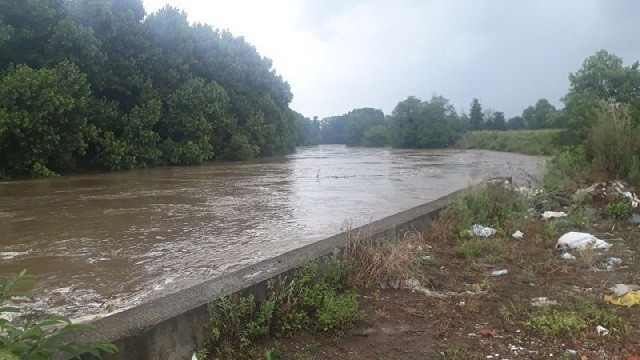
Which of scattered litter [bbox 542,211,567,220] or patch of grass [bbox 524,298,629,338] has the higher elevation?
patch of grass [bbox 524,298,629,338]

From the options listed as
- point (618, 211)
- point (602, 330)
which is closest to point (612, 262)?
point (602, 330)

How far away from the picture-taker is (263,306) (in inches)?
134

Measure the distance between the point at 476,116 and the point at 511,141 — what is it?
49.9m

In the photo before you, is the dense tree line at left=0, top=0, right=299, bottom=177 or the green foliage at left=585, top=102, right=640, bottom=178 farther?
the dense tree line at left=0, top=0, right=299, bottom=177

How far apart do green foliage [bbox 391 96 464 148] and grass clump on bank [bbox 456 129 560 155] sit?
7.78ft

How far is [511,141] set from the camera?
48875 mm

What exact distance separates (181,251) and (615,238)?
5.87m

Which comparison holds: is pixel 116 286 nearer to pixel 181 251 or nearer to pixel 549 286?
pixel 181 251

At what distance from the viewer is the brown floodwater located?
4.83 m

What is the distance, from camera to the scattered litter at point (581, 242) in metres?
5.80

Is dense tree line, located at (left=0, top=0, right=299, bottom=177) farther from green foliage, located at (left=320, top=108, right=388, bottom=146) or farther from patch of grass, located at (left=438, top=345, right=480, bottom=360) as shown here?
green foliage, located at (left=320, top=108, right=388, bottom=146)

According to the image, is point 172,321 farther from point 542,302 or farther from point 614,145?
point 614,145

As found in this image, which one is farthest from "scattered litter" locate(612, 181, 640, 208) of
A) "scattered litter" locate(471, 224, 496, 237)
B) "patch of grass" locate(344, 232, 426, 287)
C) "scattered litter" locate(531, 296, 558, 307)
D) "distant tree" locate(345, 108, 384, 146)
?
"distant tree" locate(345, 108, 384, 146)

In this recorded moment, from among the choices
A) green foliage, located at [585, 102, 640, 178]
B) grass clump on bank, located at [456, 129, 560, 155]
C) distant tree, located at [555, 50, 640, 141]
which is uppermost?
distant tree, located at [555, 50, 640, 141]
